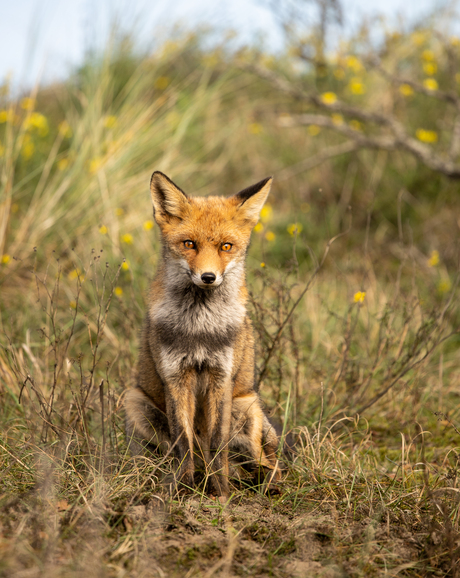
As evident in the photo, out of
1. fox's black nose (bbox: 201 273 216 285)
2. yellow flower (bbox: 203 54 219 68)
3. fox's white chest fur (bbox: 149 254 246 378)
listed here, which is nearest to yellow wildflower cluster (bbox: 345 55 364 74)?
yellow flower (bbox: 203 54 219 68)

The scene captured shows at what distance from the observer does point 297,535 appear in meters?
2.87

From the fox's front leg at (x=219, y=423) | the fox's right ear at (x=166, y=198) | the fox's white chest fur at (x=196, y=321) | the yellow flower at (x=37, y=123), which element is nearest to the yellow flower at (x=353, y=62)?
the yellow flower at (x=37, y=123)

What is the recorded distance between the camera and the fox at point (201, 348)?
131 inches

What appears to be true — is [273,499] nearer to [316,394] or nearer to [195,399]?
[195,399]

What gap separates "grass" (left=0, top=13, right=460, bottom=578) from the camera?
2.79 meters

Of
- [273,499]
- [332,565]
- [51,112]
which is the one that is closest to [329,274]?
[273,499]

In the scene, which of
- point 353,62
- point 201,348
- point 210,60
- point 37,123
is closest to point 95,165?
point 37,123

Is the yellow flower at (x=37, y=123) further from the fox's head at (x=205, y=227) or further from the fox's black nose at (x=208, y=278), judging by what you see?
the fox's black nose at (x=208, y=278)

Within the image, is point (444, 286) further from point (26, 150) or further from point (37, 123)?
point (26, 150)

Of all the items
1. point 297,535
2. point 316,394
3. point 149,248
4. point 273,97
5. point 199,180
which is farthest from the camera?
point 273,97

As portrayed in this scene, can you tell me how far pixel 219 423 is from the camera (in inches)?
134

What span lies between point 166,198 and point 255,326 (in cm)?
150

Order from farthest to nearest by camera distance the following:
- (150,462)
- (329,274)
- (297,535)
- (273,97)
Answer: (273,97) < (329,274) < (150,462) < (297,535)

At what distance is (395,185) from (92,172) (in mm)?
5220
